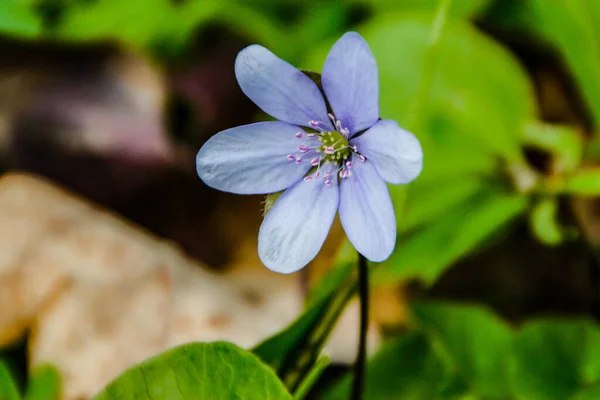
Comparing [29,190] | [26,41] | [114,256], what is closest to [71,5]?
[26,41]

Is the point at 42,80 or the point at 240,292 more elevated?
the point at 42,80

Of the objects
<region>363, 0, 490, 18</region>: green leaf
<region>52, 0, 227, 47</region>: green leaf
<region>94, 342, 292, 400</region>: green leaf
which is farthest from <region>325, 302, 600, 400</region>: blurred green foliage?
<region>52, 0, 227, 47</region>: green leaf

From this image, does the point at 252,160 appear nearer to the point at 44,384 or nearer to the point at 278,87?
the point at 278,87

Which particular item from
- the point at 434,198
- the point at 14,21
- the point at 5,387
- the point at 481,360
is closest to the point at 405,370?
the point at 481,360

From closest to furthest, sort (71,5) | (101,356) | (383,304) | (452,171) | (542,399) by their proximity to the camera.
Answer: (542,399) → (101,356) → (452,171) → (383,304) → (71,5)

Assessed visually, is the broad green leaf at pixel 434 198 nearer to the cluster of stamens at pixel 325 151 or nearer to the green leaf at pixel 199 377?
the cluster of stamens at pixel 325 151

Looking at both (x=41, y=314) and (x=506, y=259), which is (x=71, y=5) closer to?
(x=41, y=314)
